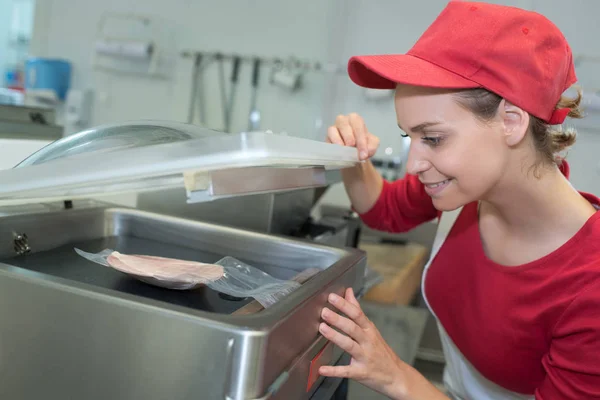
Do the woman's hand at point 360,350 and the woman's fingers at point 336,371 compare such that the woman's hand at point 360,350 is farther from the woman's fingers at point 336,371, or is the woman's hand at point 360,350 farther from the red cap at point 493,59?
the red cap at point 493,59

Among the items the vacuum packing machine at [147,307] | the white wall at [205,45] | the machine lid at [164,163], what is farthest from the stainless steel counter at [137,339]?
the white wall at [205,45]

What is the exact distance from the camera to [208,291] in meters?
0.73

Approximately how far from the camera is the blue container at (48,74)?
2789 millimetres

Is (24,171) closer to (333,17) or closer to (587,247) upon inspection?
(587,247)

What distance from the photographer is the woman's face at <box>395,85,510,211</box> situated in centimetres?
76

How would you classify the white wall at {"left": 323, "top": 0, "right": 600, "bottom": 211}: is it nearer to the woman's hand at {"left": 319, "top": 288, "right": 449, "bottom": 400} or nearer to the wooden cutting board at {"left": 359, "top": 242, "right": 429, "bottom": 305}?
the wooden cutting board at {"left": 359, "top": 242, "right": 429, "bottom": 305}

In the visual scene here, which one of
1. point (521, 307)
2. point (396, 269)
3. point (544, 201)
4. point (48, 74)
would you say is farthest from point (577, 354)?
point (48, 74)

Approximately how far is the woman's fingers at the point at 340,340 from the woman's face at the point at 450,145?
0.95ft

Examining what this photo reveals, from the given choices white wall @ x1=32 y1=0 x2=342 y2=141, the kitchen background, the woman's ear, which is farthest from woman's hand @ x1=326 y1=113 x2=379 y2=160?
white wall @ x1=32 y1=0 x2=342 y2=141

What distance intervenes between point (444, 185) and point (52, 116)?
121 centimetres

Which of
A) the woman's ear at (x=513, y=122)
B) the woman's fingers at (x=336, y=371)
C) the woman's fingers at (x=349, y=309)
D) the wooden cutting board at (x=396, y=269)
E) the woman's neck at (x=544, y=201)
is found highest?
the woman's ear at (x=513, y=122)

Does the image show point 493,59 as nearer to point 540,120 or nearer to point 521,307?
point 540,120

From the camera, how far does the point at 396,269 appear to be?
71.1 inches

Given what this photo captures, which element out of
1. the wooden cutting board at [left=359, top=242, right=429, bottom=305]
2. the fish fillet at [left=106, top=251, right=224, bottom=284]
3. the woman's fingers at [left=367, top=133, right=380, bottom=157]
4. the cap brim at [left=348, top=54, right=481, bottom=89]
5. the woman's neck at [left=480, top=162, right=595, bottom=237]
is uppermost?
the cap brim at [left=348, top=54, right=481, bottom=89]
